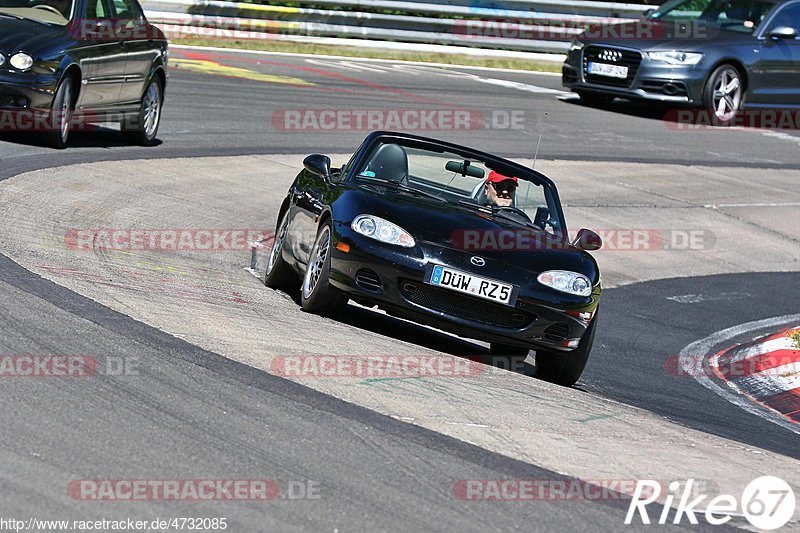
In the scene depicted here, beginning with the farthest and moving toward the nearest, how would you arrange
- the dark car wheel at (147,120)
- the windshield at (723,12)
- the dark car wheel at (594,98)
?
the dark car wheel at (594,98), the windshield at (723,12), the dark car wheel at (147,120)

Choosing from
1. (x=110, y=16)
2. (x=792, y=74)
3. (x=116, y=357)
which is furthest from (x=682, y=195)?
(x=116, y=357)

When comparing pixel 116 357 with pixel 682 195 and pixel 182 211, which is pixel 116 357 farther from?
pixel 682 195

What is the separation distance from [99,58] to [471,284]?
22.2 ft

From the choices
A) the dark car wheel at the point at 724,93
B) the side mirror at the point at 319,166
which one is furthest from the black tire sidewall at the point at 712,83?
the side mirror at the point at 319,166

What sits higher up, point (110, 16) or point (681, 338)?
point (110, 16)

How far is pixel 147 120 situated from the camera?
14.8m

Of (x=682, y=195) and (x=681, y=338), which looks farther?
(x=682, y=195)

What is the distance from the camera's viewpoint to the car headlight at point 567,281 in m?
7.92

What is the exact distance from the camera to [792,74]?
840 inches

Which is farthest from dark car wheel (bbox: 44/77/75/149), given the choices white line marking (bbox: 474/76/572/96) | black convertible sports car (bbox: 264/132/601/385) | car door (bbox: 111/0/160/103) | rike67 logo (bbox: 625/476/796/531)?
white line marking (bbox: 474/76/572/96)

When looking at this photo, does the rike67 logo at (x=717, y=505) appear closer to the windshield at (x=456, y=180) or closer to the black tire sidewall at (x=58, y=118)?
the windshield at (x=456, y=180)

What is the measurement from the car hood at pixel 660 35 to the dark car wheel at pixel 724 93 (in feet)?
1.52

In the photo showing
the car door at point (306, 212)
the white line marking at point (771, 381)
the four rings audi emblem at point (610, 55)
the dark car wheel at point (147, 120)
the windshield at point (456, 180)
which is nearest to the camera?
the car door at point (306, 212)

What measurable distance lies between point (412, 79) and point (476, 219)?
1374cm
